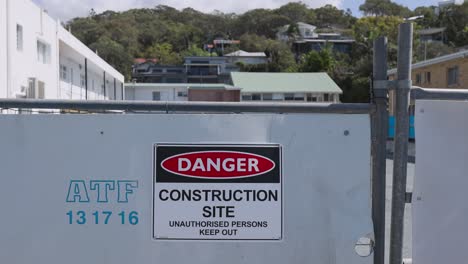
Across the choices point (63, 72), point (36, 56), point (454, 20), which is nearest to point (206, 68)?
point (454, 20)

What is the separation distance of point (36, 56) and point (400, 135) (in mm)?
26494

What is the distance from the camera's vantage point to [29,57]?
1026 inches

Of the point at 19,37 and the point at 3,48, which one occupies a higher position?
the point at 19,37

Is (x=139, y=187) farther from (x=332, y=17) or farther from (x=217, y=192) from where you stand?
(x=332, y=17)

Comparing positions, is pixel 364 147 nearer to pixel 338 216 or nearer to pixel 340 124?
pixel 340 124

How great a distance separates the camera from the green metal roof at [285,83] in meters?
64.8

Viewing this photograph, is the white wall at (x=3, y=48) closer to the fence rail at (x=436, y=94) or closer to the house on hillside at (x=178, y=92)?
the fence rail at (x=436, y=94)

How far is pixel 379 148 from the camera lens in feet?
10.6

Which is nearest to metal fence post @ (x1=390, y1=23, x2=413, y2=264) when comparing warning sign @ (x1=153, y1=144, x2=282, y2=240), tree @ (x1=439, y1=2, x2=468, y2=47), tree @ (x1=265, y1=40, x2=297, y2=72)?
warning sign @ (x1=153, y1=144, x2=282, y2=240)

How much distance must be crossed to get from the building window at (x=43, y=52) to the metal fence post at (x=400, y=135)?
27320 millimetres

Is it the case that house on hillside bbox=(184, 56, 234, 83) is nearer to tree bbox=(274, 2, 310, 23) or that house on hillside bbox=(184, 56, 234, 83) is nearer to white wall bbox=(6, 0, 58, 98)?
white wall bbox=(6, 0, 58, 98)

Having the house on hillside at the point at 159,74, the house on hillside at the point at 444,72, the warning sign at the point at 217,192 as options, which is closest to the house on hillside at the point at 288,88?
the house on hillside at the point at 444,72

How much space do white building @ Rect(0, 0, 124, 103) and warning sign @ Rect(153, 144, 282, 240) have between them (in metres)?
20.0

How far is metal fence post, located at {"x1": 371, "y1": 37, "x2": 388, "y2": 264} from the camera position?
3.18 m
